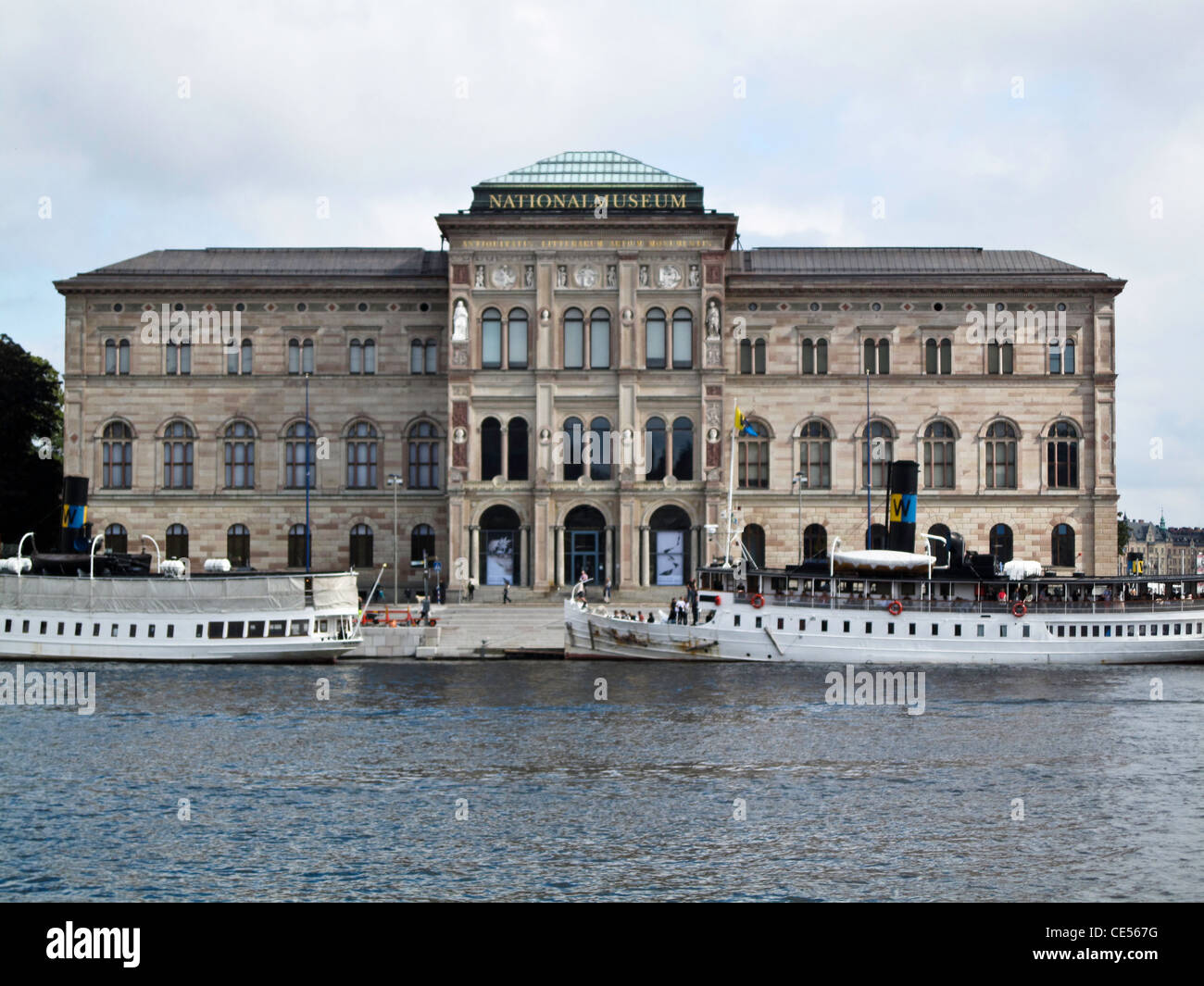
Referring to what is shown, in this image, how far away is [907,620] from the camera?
59.8 m

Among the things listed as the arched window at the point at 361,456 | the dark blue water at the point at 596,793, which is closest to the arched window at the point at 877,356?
the arched window at the point at 361,456

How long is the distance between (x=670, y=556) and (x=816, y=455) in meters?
11.6

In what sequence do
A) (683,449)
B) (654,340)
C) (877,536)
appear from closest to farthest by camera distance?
(877,536)
(654,340)
(683,449)

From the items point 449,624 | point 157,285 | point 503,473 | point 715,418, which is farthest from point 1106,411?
point 157,285

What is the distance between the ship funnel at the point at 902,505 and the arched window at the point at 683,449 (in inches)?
817

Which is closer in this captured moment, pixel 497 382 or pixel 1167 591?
pixel 1167 591

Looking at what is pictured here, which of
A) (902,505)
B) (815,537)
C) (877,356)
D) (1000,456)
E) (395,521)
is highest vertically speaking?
(877,356)

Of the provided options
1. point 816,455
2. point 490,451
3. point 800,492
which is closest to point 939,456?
point 816,455

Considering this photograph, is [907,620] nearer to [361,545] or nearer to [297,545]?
[361,545]

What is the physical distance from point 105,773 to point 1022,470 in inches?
2557

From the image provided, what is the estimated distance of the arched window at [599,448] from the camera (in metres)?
84.4

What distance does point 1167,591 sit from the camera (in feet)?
204
